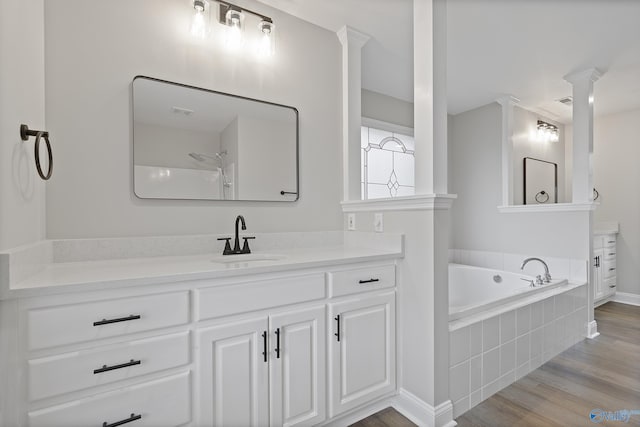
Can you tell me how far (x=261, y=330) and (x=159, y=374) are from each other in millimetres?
405

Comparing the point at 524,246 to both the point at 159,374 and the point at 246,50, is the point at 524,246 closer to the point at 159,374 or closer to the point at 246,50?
the point at 246,50

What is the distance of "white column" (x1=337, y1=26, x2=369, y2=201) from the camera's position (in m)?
2.32

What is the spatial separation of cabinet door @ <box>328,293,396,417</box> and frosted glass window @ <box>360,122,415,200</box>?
71.5 inches

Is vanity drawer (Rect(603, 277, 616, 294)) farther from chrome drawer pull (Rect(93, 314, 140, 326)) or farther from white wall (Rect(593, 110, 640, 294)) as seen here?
chrome drawer pull (Rect(93, 314, 140, 326))

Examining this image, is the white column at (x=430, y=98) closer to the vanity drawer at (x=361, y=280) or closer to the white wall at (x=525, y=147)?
the vanity drawer at (x=361, y=280)

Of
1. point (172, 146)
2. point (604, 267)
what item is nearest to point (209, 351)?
point (172, 146)

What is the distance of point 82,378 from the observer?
103cm

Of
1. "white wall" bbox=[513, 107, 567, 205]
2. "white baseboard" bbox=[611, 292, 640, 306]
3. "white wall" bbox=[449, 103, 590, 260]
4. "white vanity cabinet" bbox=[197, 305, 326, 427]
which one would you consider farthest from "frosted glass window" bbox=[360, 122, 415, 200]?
"white baseboard" bbox=[611, 292, 640, 306]

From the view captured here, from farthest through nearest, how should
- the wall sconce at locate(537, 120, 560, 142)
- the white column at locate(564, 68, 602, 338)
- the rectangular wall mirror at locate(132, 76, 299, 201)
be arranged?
1. the wall sconce at locate(537, 120, 560, 142)
2. the white column at locate(564, 68, 602, 338)
3. the rectangular wall mirror at locate(132, 76, 299, 201)

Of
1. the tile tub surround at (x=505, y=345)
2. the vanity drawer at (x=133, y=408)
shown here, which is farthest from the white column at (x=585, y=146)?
the vanity drawer at (x=133, y=408)

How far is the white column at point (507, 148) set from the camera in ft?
12.1

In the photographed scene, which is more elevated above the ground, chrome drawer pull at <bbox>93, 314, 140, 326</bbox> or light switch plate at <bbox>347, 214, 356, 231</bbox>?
light switch plate at <bbox>347, 214, 356, 231</bbox>

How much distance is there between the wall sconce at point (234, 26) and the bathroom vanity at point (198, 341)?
129 cm

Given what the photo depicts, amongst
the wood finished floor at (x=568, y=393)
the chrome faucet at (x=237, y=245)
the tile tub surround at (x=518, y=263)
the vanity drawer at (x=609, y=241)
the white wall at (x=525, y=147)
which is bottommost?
the wood finished floor at (x=568, y=393)
